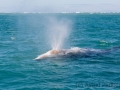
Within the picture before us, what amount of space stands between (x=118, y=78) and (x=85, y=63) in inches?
316

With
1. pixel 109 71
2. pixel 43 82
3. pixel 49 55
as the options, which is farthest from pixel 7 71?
pixel 109 71

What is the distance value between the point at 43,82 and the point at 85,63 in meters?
10.3

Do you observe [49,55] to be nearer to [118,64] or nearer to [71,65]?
[71,65]

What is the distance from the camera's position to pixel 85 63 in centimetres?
3781

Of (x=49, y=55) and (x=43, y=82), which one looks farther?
(x=49, y=55)

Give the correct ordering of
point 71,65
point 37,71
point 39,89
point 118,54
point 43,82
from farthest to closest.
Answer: point 118,54
point 71,65
point 37,71
point 43,82
point 39,89

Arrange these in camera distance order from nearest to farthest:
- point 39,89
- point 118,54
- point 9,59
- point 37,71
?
point 39,89, point 37,71, point 9,59, point 118,54

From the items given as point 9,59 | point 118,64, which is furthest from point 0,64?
point 118,64

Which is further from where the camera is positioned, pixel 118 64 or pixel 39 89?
pixel 118 64

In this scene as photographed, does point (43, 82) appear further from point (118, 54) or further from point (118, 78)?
point (118, 54)

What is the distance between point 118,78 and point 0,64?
16197mm

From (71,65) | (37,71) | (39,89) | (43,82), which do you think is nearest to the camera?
(39,89)

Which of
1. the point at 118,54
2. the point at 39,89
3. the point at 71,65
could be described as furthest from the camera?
the point at 118,54

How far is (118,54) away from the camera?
1764 inches
